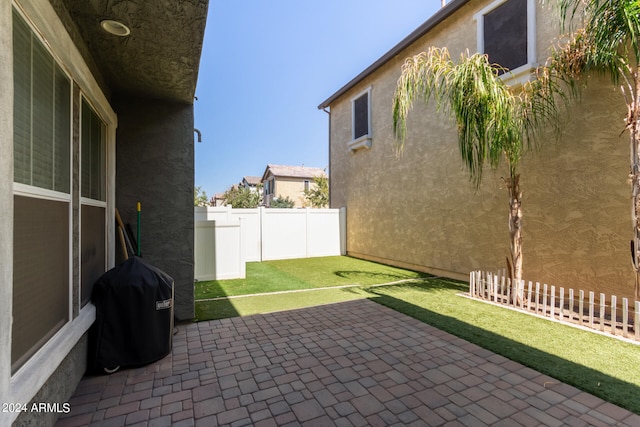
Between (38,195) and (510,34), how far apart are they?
831 centimetres

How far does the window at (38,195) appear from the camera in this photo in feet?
6.41

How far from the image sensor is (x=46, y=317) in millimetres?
2359

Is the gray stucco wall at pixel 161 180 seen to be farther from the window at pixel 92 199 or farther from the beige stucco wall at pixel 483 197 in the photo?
the beige stucco wall at pixel 483 197

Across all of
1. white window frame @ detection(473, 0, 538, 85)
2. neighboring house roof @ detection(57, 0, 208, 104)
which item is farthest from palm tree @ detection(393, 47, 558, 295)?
neighboring house roof @ detection(57, 0, 208, 104)

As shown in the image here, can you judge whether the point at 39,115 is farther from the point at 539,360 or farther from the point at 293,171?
the point at 293,171

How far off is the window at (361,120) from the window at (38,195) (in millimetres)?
9558

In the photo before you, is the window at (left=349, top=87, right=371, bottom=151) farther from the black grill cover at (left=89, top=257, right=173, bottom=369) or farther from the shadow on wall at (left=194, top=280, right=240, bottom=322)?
the black grill cover at (left=89, top=257, right=173, bottom=369)

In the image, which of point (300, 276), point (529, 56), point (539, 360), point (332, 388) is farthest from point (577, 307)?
point (300, 276)

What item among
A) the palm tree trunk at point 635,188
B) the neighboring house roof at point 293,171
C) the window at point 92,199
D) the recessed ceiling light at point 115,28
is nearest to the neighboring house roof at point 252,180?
the neighboring house roof at point 293,171

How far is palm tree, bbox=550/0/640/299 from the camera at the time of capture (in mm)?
3787

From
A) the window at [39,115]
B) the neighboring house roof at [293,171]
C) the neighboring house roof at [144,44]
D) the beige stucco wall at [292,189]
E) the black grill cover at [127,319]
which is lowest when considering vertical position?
the black grill cover at [127,319]

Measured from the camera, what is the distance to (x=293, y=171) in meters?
34.9

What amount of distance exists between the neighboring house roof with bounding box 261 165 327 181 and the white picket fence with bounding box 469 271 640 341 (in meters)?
27.9

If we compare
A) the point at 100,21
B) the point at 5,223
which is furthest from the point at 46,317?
the point at 100,21
